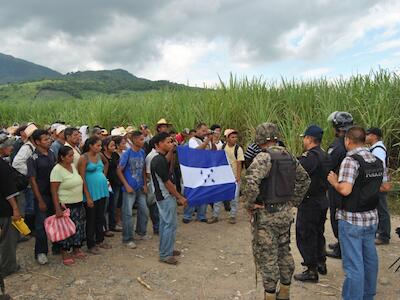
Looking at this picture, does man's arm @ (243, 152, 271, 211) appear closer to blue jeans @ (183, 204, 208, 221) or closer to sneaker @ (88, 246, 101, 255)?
sneaker @ (88, 246, 101, 255)

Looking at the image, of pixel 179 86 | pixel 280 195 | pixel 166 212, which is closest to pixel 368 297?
pixel 280 195

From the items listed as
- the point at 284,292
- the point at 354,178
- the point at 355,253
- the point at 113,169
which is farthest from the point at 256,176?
the point at 113,169

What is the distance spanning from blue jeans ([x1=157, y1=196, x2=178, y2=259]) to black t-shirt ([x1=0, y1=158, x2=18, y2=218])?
1.71m

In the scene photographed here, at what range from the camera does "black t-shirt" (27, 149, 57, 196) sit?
4.56 meters

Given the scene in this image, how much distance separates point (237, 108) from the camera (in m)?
10.3

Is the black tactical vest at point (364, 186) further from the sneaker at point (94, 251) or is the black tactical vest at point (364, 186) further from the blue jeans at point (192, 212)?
the blue jeans at point (192, 212)

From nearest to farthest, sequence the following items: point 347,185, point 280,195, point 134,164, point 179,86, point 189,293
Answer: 1. point 347,185
2. point 280,195
3. point 189,293
4. point 134,164
5. point 179,86

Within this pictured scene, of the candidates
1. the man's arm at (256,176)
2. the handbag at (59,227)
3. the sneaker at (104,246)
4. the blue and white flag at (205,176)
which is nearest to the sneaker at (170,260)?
the sneaker at (104,246)

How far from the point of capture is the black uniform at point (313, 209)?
400cm

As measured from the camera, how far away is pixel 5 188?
Result: 13.2 ft

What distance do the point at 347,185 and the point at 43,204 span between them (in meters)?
3.56

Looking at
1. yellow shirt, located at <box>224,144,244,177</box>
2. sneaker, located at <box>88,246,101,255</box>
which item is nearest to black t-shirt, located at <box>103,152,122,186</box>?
sneaker, located at <box>88,246,101,255</box>

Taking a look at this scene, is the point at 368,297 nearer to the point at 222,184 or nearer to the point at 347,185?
the point at 347,185

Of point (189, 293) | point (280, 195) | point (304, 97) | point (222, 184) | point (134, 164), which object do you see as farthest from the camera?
point (304, 97)
